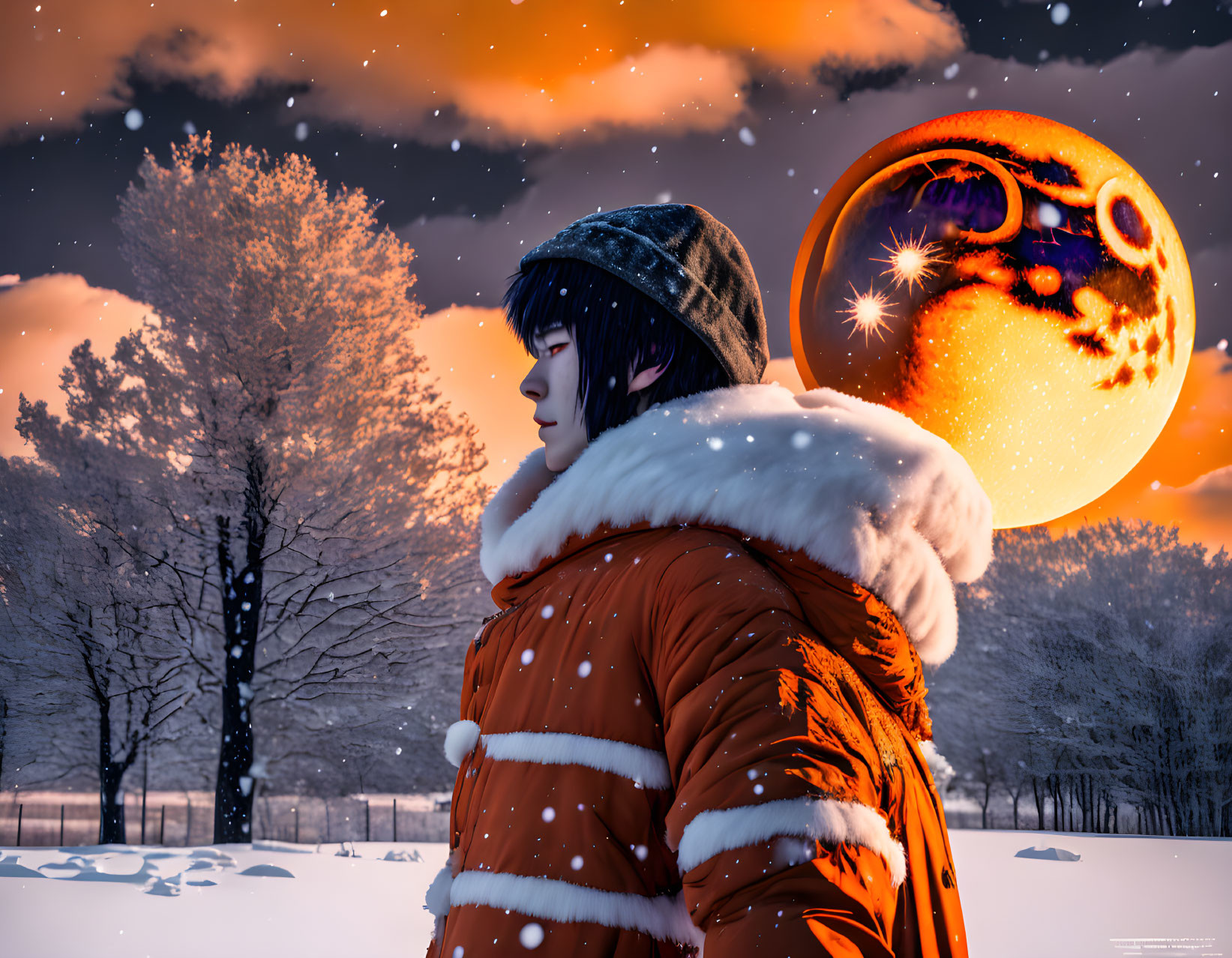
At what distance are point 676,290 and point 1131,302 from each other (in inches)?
68.0

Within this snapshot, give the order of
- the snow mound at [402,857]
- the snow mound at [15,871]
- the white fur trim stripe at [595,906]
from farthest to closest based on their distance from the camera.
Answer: the snow mound at [402,857], the snow mound at [15,871], the white fur trim stripe at [595,906]

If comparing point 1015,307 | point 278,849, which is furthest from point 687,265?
point 278,849

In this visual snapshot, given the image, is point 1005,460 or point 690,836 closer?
point 690,836

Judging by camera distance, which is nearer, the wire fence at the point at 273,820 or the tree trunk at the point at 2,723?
the tree trunk at the point at 2,723

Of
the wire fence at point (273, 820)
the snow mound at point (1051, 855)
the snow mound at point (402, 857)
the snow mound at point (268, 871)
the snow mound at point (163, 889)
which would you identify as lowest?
the wire fence at point (273, 820)

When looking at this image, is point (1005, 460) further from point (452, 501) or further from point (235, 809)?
point (235, 809)

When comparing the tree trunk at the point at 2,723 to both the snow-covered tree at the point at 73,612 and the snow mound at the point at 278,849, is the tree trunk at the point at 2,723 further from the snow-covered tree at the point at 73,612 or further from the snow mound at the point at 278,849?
the snow mound at the point at 278,849

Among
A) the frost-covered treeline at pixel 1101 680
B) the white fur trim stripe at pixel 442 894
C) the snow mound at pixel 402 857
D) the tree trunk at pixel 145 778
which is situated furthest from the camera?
the frost-covered treeline at pixel 1101 680

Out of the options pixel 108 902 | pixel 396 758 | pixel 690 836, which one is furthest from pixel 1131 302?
pixel 396 758

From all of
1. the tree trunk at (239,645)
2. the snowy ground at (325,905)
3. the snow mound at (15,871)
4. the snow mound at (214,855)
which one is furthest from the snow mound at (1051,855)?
the snow mound at (15,871)

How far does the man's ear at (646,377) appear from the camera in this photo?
1.43 metres

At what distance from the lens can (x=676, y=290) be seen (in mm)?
1396

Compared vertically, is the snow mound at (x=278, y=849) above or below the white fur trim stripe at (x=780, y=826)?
below

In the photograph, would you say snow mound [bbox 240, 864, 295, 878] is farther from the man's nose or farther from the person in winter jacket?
the man's nose
